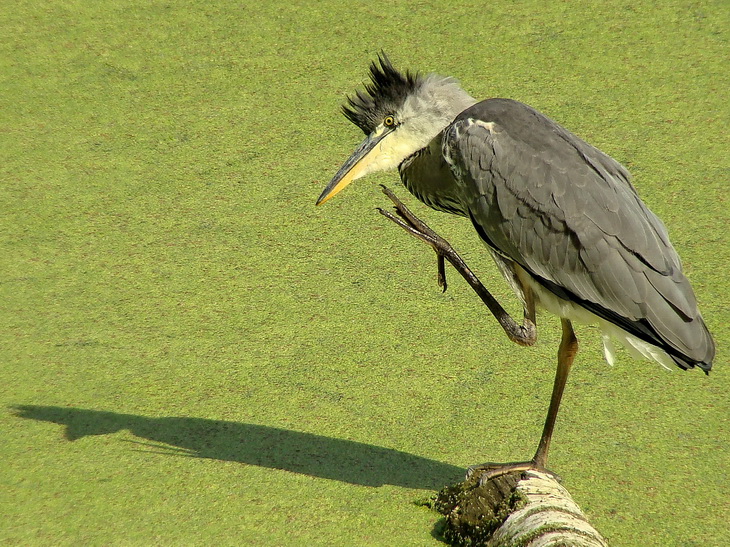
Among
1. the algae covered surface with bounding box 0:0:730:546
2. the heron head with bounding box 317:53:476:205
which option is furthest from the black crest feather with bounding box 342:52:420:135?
the algae covered surface with bounding box 0:0:730:546

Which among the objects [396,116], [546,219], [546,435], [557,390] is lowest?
[546,435]

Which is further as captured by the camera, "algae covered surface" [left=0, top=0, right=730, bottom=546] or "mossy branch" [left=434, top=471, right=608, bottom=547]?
"algae covered surface" [left=0, top=0, right=730, bottom=546]

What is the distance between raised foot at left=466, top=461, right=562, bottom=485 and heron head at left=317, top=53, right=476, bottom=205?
1.00 m

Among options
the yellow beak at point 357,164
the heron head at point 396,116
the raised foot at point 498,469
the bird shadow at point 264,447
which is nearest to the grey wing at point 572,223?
the heron head at point 396,116

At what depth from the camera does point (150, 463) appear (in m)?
2.96

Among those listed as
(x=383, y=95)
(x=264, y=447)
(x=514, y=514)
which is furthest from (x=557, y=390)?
(x=383, y=95)

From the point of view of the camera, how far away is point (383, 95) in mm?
3137

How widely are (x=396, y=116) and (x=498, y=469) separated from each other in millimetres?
1194

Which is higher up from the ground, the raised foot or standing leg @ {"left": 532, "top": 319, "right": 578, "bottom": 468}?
standing leg @ {"left": 532, "top": 319, "right": 578, "bottom": 468}

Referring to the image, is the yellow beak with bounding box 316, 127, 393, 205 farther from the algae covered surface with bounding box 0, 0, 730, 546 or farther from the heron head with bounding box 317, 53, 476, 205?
the algae covered surface with bounding box 0, 0, 730, 546

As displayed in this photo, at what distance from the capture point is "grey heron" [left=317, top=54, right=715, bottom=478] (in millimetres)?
2689

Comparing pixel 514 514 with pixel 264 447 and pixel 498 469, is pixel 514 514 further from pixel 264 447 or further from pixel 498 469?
pixel 264 447

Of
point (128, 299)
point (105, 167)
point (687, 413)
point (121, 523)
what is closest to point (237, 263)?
point (128, 299)

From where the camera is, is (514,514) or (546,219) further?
(546,219)
